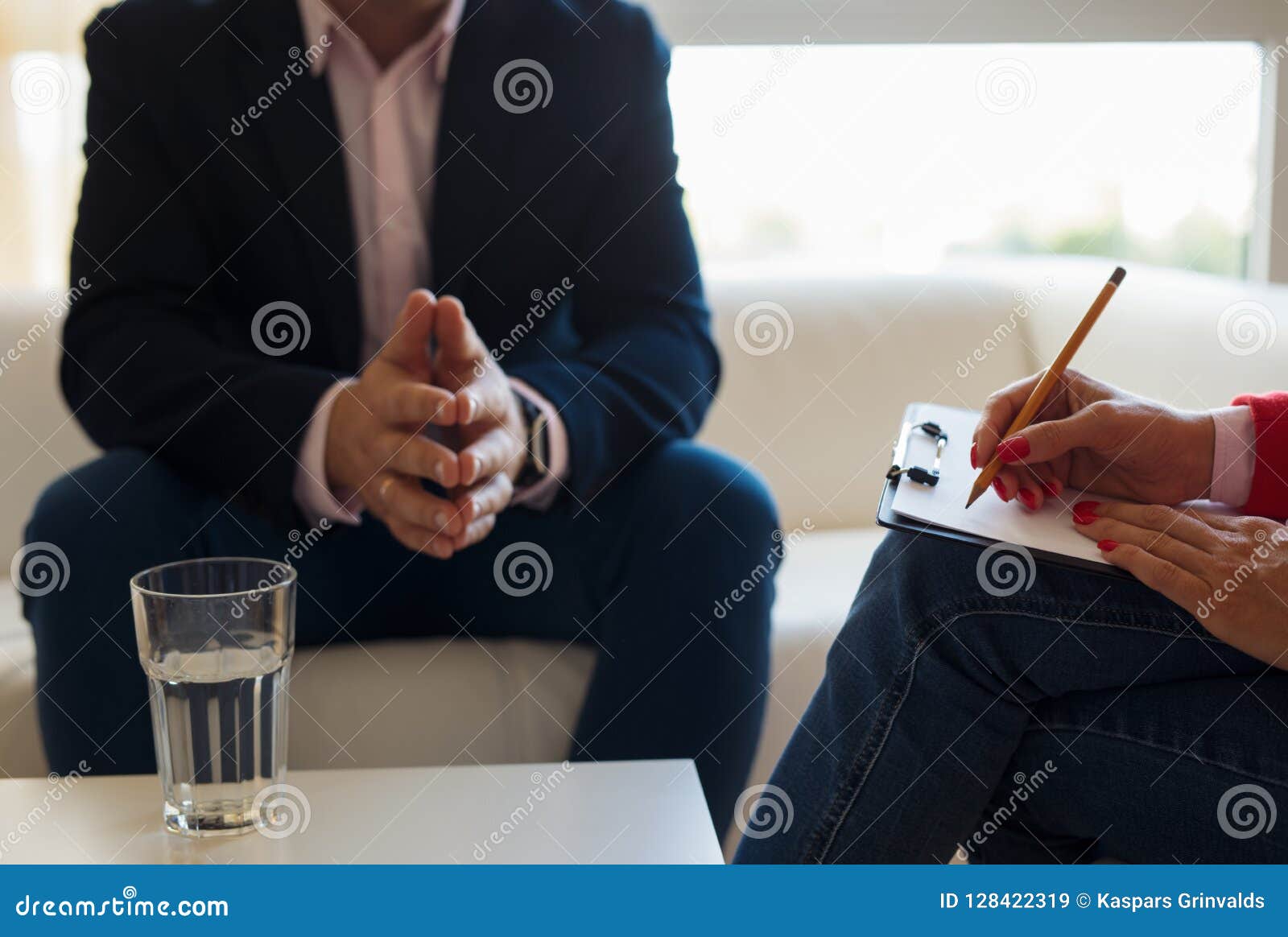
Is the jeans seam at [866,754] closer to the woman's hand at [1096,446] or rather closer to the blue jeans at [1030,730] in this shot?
the blue jeans at [1030,730]

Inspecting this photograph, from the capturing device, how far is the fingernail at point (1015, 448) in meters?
0.79

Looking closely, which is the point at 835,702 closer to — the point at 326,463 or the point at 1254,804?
the point at 1254,804

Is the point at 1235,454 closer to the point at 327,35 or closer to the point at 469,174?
the point at 469,174

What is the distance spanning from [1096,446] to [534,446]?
1.80ft

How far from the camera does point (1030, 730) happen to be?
777mm

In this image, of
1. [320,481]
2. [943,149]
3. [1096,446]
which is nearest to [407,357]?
[320,481]

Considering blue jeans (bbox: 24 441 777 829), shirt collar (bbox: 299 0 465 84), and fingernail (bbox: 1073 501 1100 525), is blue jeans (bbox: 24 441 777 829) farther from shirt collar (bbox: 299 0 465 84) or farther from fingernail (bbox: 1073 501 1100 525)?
shirt collar (bbox: 299 0 465 84)

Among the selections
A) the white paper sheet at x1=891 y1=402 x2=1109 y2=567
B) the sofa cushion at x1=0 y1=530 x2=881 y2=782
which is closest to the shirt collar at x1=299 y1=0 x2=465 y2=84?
the sofa cushion at x1=0 y1=530 x2=881 y2=782

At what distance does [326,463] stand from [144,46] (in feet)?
1.81

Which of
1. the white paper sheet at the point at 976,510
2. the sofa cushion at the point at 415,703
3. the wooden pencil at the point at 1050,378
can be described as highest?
the wooden pencil at the point at 1050,378

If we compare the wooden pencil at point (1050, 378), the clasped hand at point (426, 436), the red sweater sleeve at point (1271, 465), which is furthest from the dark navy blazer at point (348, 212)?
the red sweater sleeve at point (1271, 465)

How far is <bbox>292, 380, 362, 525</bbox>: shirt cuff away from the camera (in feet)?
3.79

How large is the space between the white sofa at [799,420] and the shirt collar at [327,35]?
1.51 feet
